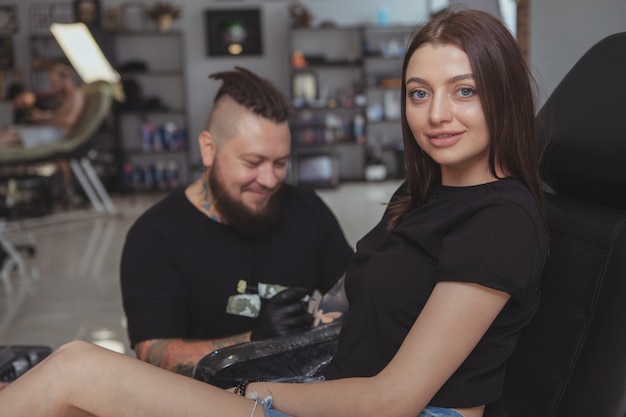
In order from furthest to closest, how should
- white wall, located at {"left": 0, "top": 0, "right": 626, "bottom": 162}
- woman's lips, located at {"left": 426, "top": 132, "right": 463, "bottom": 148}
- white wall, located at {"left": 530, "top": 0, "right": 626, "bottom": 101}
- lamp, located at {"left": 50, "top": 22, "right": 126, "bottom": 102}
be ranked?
white wall, located at {"left": 0, "top": 0, "right": 626, "bottom": 162} < lamp, located at {"left": 50, "top": 22, "right": 126, "bottom": 102} < white wall, located at {"left": 530, "top": 0, "right": 626, "bottom": 101} < woman's lips, located at {"left": 426, "top": 132, "right": 463, "bottom": 148}

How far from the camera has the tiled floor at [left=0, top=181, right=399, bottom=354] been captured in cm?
364

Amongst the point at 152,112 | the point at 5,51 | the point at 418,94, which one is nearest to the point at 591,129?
the point at 418,94

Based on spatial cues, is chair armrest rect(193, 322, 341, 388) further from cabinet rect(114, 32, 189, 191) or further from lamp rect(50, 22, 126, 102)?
cabinet rect(114, 32, 189, 191)

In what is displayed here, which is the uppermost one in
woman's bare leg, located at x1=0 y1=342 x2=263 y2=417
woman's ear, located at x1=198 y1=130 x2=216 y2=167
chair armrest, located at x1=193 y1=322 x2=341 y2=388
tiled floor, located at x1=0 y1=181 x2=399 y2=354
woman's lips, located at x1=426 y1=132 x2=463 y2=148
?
woman's lips, located at x1=426 y1=132 x2=463 y2=148

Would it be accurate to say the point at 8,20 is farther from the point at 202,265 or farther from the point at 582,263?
the point at 582,263

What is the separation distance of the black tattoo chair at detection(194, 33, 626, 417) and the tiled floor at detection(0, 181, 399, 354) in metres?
1.20

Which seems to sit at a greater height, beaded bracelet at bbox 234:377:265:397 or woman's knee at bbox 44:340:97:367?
woman's knee at bbox 44:340:97:367

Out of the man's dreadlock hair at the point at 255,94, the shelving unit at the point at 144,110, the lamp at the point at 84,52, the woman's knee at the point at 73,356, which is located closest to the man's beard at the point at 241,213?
the man's dreadlock hair at the point at 255,94

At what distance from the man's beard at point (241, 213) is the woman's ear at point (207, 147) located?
0.05 metres

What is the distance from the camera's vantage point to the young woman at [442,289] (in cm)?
110

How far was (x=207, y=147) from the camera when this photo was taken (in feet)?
6.76

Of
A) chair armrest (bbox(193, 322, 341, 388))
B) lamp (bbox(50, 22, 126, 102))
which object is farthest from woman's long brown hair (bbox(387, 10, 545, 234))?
lamp (bbox(50, 22, 126, 102))

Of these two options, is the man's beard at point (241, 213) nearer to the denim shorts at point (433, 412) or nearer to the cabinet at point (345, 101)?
the denim shorts at point (433, 412)

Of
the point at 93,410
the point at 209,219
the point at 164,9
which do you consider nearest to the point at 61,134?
the point at 164,9
